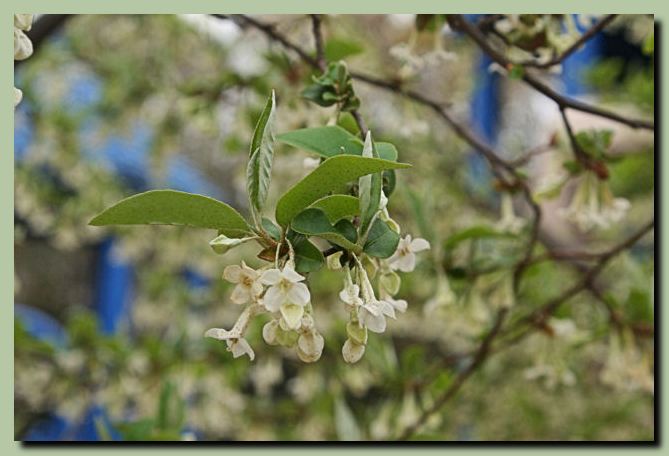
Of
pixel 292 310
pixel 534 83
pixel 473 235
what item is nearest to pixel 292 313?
pixel 292 310

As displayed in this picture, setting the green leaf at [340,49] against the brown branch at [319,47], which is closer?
the brown branch at [319,47]

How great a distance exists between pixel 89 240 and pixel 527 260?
1.38 metres

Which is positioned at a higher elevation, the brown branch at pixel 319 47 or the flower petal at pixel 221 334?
the brown branch at pixel 319 47

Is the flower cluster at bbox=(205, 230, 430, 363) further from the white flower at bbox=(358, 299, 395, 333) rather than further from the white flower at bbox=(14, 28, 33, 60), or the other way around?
the white flower at bbox=(14, 28, 33, 60)

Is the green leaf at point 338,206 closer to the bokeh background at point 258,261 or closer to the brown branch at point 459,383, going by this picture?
the bokeh background at point 258,261

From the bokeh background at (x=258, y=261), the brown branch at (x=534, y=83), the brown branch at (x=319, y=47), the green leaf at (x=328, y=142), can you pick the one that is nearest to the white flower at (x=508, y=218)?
the bokeh background at (x=258, y=261)

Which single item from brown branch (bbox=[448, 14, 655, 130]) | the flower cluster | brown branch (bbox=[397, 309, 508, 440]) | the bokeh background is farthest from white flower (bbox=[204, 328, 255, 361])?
brown branch (bbox=[397, 309, 508, 440])

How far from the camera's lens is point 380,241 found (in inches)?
14.7

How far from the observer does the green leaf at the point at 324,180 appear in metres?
0.34

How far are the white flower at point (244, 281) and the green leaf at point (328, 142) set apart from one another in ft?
0.27

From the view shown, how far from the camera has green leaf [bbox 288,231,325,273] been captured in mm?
365

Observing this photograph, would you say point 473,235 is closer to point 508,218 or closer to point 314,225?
point 508,218

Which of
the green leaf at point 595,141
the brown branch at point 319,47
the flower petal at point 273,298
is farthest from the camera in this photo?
the green leaf at point 595,141

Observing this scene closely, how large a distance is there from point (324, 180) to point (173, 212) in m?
0.07
